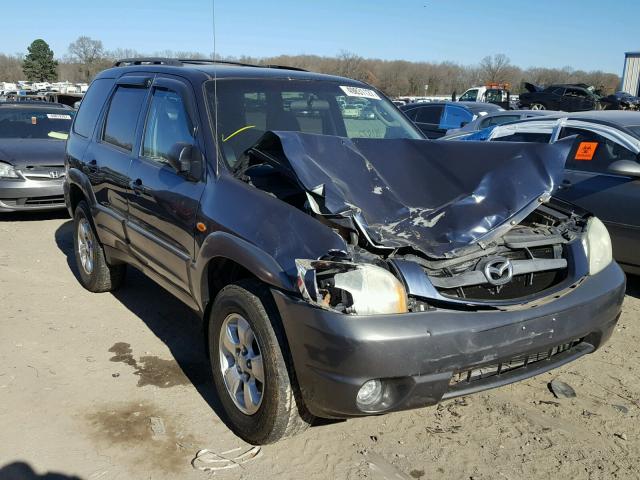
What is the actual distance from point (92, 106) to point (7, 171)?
156 inches

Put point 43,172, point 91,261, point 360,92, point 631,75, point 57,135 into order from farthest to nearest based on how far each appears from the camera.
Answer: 1. point 631,75
2. point 57,135
3. point 43,172
4. point 91,261
5. point 360,92

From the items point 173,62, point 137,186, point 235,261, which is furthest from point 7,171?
point 235,261

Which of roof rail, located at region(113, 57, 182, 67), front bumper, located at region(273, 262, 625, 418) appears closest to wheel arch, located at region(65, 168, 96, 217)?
roof rail, located at region(113, 57, 182, 67)

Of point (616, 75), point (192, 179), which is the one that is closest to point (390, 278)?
point (192, 179)

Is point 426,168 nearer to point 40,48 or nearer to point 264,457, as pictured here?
point 264,457

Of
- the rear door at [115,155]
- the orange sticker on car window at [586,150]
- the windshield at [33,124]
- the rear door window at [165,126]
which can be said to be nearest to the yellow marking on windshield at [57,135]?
the windshield at [33,124]

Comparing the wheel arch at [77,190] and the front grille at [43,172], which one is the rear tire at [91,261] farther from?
the front grille at [43,172]

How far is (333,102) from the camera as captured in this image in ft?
13.7

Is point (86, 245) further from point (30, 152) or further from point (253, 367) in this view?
point (30, 152)

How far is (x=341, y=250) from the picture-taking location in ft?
8.50

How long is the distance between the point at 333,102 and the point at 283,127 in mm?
526

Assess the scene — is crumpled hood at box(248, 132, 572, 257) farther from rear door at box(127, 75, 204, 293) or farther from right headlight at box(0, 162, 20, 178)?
right headlight at box(0, 162, 20, 178)

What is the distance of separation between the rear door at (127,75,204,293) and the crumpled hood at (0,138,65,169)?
5190 mm

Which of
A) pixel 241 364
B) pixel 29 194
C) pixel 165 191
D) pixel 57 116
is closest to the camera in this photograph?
pixel 241 364
